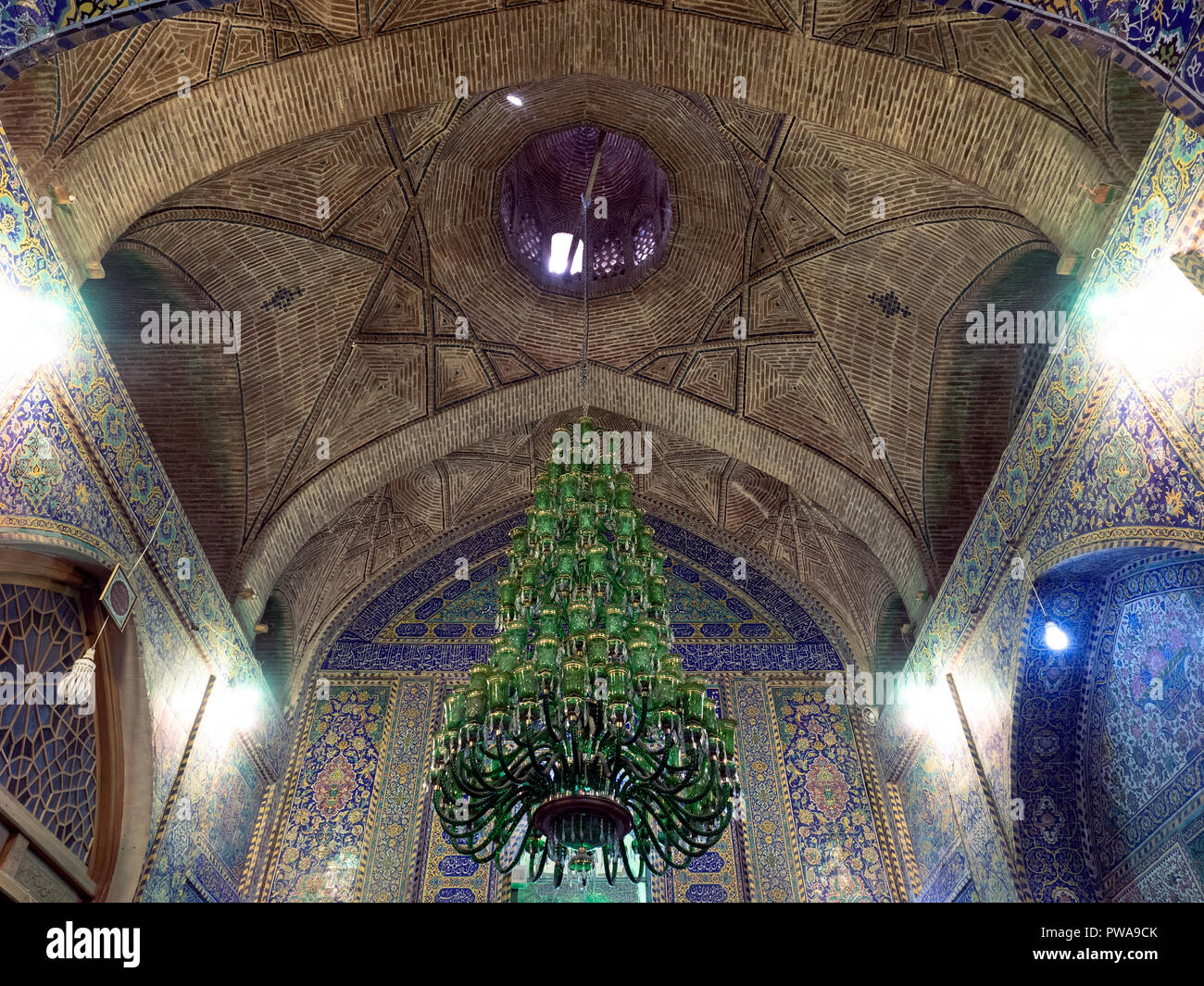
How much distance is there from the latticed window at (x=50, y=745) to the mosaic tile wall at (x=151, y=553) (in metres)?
0.26

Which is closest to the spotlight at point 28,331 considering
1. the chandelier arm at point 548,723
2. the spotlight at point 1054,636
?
the chandelier arm at point 548,723

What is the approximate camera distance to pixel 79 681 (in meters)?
Answer: 4.92

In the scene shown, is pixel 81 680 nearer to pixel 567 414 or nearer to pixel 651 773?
pixel 651 773

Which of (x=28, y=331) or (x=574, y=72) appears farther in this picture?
(x=574, y=72)

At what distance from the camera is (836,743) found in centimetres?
812

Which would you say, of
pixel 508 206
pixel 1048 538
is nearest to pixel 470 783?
pixel 1048 538

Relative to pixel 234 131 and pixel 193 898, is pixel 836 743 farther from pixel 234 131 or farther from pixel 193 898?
pixel 234 131

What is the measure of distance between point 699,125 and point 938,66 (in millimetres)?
2342

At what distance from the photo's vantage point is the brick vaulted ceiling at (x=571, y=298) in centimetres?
508

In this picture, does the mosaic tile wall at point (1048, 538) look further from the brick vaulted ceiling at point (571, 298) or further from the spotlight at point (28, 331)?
the spotlight at point (28, 331)

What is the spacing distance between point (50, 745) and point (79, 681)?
59 cm

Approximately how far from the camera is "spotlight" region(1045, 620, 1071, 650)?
5629 millimetres
